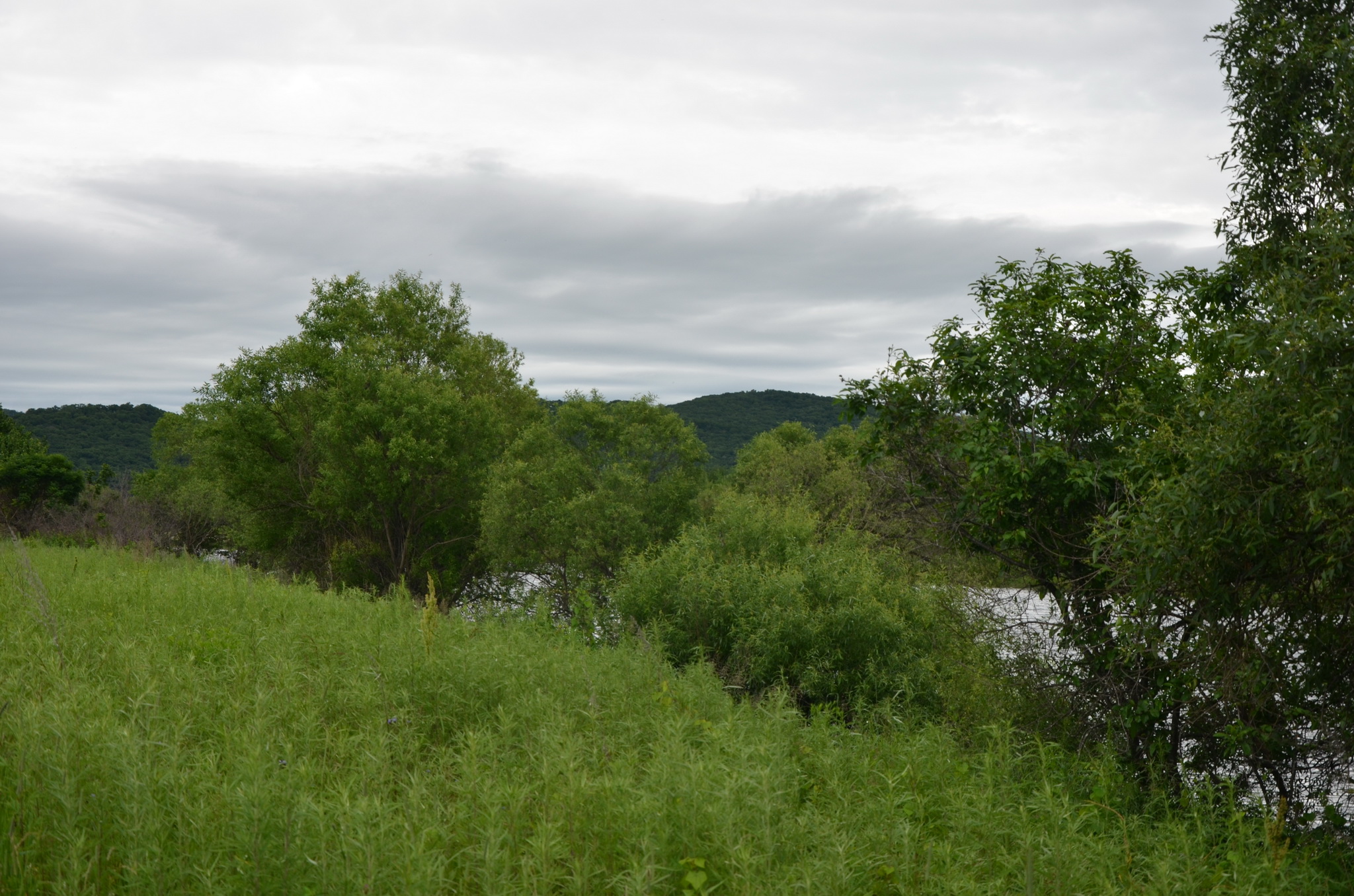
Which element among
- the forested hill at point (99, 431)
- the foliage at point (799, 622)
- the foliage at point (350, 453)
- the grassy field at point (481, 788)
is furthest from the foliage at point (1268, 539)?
the forested hill at point (99, 431)

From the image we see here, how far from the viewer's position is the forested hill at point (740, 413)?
3649 inches

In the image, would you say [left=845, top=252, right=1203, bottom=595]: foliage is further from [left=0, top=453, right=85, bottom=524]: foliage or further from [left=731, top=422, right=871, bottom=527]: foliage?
[left=0, top=453, right=85, bottom=524]: foliage

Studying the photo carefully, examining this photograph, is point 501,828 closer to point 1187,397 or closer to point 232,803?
point 232,803

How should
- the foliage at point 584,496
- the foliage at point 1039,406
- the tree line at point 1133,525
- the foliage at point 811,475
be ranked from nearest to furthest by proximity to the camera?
the tree line at point 1133,525
the foliage at point 1039,406
the foliage at point 584,496
the foliage at point 811,475

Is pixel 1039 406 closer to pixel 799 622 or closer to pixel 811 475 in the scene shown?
pixel 799 622

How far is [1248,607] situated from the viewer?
7090 millimetres

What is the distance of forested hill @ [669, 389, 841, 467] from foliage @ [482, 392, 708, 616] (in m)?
49.0

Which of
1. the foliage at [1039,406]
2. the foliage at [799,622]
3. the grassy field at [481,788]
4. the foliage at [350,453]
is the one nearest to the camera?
the grassy field at [481,788]

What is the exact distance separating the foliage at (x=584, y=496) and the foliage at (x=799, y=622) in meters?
14.4

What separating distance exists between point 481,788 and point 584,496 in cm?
2700

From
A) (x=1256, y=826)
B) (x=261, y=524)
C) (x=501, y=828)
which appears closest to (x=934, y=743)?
(x=1256, y=826)

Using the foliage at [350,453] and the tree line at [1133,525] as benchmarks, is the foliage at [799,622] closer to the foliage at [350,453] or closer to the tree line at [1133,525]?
the tree line at [1133,525]

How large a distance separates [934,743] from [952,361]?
5250 millimetres

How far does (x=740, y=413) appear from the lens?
10588 cm
